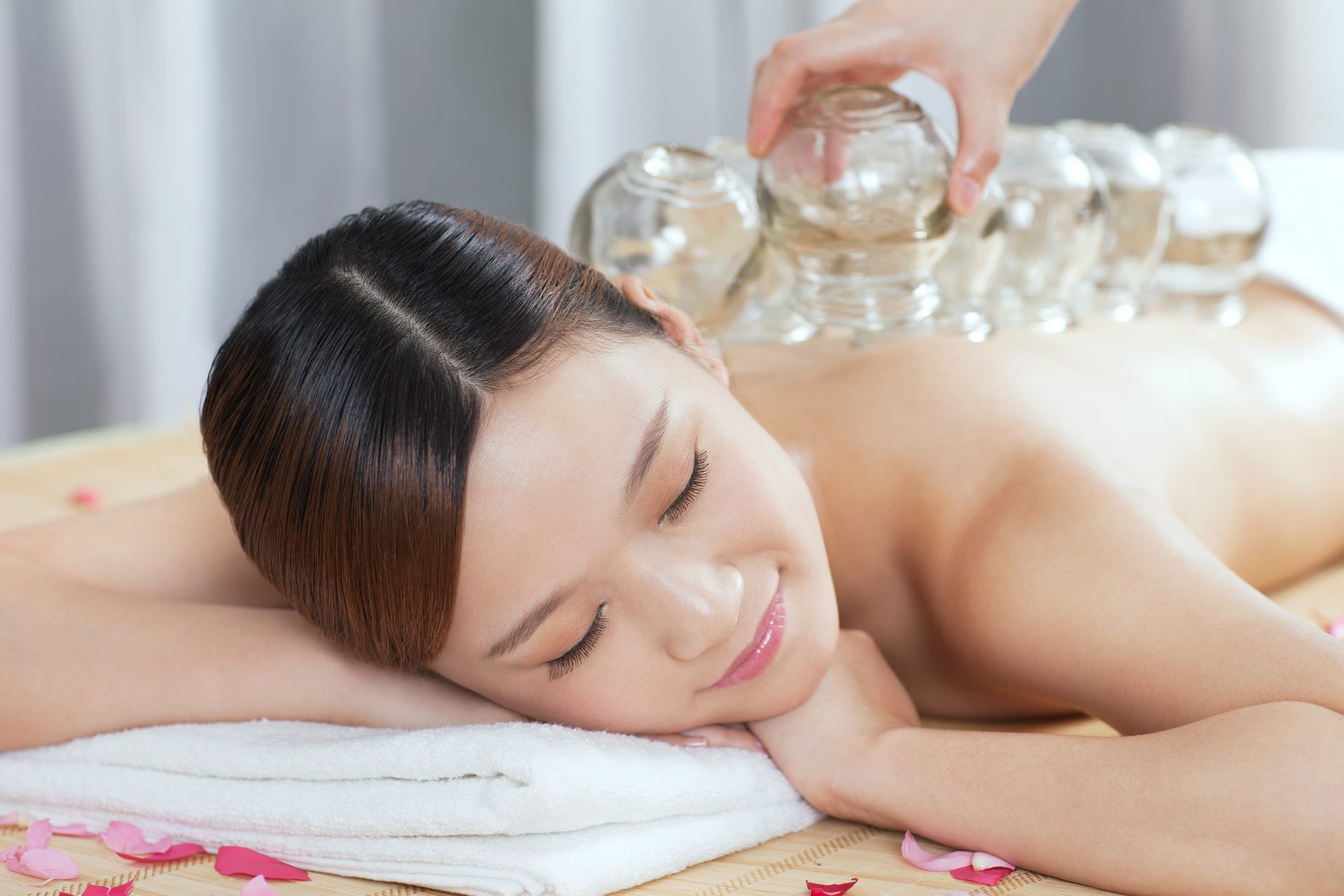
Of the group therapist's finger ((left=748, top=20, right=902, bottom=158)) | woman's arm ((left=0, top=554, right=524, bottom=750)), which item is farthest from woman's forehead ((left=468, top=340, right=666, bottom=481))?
therapist's finger ((left=748, top=20, right=902, bottom=158))

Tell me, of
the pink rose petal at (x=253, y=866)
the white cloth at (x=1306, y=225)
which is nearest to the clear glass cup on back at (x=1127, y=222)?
the white cloth at (x=1306, y=225)

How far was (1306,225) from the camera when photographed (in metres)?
1.80

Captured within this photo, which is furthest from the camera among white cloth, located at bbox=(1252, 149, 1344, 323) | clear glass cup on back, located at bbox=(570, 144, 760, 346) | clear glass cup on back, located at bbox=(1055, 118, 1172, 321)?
white cloth, located at bbox=(1252, 149, 1344, 323)

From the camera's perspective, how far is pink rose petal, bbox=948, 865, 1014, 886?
86 cm

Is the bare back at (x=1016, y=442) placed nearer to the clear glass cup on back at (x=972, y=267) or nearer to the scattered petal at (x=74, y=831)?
the clear glass cup on back at (x=972, y=267)

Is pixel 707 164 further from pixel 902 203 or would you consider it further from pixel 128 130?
pixel 128 130

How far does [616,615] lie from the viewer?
2.96ft

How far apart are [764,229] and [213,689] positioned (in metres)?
0.70

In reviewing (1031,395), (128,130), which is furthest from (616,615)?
(128,130)

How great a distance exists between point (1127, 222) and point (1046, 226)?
0.17 m

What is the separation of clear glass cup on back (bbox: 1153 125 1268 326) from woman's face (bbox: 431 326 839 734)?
887 millimetres

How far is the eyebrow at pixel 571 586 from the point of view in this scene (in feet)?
2.90

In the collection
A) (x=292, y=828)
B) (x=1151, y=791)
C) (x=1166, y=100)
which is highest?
(x=1166, y=100)

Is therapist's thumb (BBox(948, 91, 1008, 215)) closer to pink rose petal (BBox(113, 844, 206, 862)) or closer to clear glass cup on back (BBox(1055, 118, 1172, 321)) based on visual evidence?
clear glass cup on back (BBox(1055, 118, 1172, 321))
